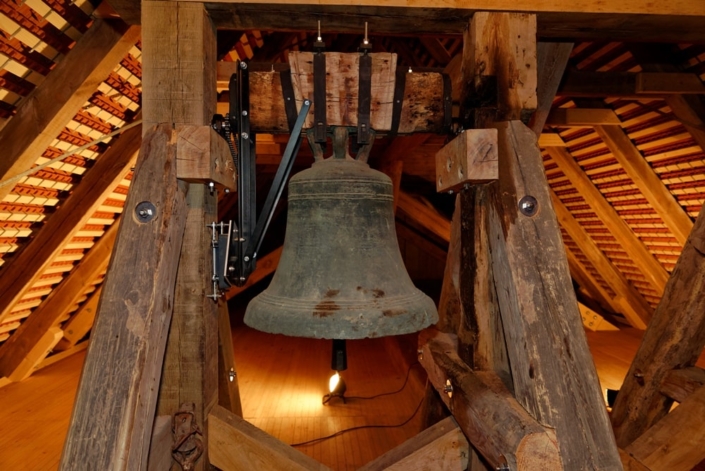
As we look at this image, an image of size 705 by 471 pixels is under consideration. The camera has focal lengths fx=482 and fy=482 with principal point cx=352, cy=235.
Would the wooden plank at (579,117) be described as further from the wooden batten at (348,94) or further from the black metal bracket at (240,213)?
the black metal bracket at (240,213)

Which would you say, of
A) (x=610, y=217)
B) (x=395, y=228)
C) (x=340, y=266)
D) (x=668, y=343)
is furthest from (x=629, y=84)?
(x=340, y=266)

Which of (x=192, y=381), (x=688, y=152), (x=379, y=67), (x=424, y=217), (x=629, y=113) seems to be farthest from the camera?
(x=424, y=217)

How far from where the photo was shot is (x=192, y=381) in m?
1.55

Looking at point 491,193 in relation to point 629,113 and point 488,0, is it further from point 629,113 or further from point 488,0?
point 629,113

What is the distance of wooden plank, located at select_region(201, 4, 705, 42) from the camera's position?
145 centimetres

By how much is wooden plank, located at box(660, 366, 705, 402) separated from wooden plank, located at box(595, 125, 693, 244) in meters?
2.81

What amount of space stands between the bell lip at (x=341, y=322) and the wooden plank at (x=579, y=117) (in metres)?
3.50

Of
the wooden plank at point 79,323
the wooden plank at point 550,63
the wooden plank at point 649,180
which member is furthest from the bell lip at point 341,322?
the wooden plank at point 79,323

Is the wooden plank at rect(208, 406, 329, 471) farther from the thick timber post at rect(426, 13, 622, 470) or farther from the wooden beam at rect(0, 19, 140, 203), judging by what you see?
the wooden beam at rect(0, 19, 140, 203)

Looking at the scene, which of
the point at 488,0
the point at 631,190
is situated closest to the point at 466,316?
the point at 488,0

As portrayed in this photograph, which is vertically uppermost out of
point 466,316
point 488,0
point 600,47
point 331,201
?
point 600,47

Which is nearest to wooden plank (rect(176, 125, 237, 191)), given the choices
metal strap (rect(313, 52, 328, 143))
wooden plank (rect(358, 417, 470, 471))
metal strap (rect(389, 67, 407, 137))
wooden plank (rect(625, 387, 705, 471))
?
metal strap (rect(313, 52, 328, 143))

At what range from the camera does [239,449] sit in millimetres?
1644

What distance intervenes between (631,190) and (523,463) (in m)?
4.77
